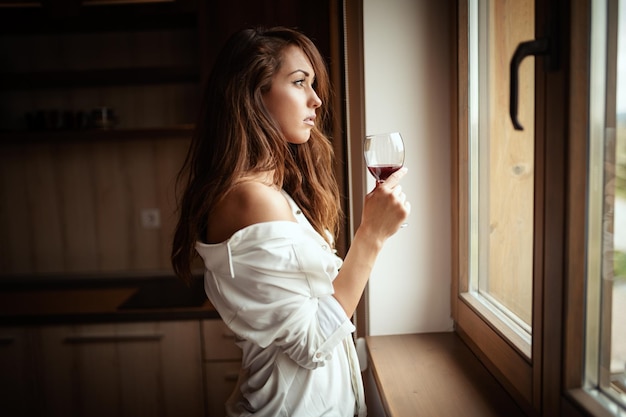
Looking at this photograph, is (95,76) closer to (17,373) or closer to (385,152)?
(17,373)

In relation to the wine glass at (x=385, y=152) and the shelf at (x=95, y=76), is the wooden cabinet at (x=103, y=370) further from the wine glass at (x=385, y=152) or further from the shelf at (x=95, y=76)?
the wine glass at (x=385, y=152)

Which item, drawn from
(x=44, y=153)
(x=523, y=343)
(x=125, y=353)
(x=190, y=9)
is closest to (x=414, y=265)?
(x=523, y=343)

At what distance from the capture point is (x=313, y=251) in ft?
3.36

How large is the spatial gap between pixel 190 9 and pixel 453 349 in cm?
183

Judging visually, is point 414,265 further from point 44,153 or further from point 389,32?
point 44,153

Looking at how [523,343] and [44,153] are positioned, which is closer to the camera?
[523,343]

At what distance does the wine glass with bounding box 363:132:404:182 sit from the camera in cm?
109

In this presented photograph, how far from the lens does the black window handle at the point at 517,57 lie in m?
0.76

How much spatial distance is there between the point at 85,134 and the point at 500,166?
199 cm

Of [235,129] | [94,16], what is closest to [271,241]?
[235,129]

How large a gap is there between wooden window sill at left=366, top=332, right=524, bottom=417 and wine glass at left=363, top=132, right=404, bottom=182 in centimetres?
50

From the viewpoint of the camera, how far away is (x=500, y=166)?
1.18m

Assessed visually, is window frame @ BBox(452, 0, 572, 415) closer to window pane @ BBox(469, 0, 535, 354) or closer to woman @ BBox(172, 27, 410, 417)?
window pane @ BBox(469, 0, 535, 354)

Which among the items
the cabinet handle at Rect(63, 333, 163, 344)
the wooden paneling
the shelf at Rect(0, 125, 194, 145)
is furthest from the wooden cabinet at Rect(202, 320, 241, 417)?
the shelf at Rect(0, 125, 194, 145)
